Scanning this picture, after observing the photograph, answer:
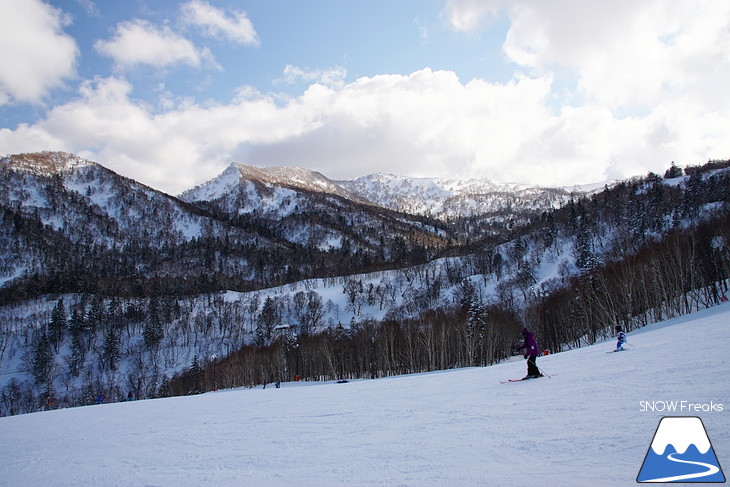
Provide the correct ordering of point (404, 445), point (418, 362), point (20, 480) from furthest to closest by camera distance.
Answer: point (418, 362)
point (20, 480)
point (404, 445)

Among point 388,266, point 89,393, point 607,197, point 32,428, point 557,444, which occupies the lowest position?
point 89,393

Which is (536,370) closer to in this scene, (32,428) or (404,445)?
(404,445)

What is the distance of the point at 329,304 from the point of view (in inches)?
6265

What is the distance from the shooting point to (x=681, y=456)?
5.93m

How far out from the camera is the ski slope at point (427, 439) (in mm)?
6598

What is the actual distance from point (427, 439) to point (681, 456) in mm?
4557

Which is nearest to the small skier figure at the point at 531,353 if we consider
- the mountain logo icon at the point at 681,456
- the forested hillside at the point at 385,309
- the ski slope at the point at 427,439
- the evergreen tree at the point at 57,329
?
the ski slope at the point at 427,439

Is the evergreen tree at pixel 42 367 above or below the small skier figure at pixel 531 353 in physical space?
below

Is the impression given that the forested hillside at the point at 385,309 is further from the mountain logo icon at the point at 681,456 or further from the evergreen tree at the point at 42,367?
the mountain logo icon at the point at 681,456

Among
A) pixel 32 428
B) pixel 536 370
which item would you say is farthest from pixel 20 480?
pixel 536 370

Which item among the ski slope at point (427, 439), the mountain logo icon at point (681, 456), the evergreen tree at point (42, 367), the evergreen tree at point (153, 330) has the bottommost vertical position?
the evergreen tree at point (42, 367)

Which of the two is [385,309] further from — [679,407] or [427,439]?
[679,407]

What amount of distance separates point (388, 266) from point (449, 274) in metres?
43.4

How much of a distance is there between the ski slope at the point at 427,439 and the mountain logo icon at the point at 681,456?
132 mm
